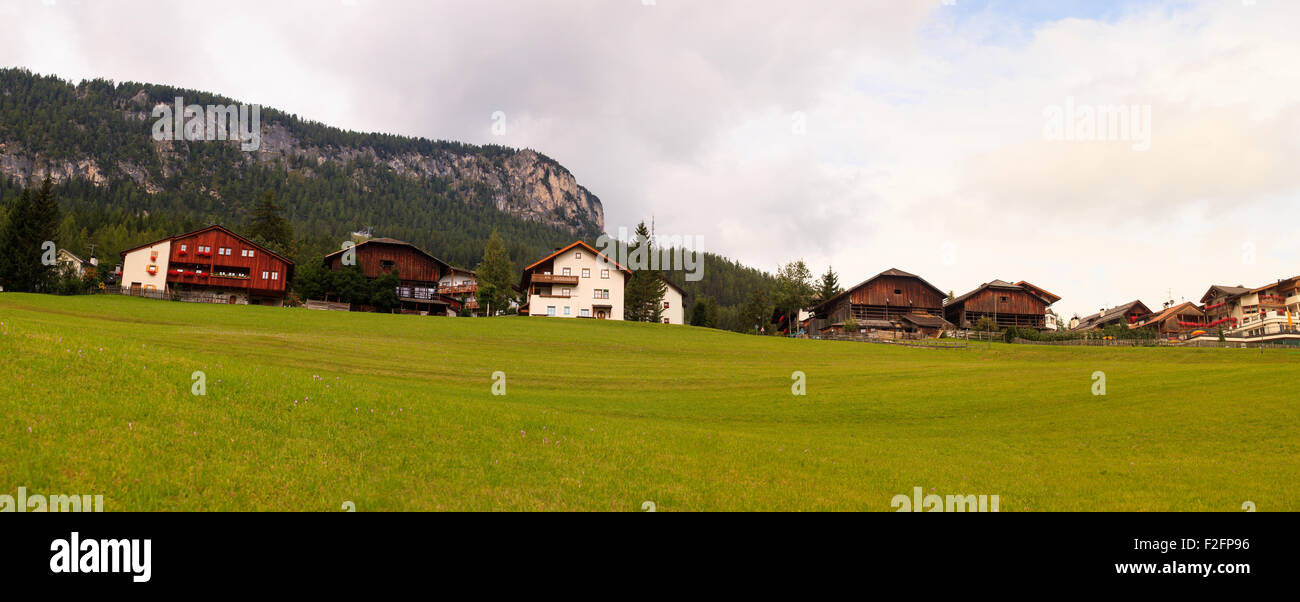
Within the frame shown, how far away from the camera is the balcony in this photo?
9256 cm

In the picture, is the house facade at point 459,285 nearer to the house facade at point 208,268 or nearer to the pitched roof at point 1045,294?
the house facade at point 208,268

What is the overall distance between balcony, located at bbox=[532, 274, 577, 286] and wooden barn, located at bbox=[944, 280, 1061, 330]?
59595 millimetres

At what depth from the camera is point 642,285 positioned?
93.9m

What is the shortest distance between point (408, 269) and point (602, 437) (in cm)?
10220

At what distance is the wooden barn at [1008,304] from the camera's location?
92.6 m

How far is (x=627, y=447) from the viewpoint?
1462cm

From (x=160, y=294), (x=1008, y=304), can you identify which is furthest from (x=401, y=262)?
(x=1008, y=304)

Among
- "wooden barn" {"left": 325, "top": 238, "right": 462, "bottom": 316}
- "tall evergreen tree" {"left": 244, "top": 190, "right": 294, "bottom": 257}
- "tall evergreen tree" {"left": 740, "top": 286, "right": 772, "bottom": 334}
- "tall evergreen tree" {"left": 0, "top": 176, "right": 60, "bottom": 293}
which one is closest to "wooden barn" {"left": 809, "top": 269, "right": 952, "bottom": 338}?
"tall evergreen tree" {"left": 740, "top": 286, "right": 772, "bottom": 334}

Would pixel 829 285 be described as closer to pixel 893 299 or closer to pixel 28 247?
pixel 893 299

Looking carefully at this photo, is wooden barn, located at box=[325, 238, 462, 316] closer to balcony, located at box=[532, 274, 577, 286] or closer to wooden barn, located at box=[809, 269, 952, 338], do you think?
balcony, located at box=[532, 274, 577, 286]
